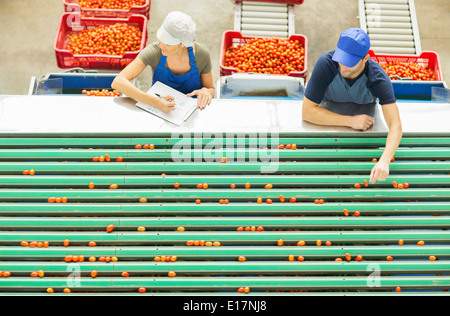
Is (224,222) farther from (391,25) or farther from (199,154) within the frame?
(391,25)

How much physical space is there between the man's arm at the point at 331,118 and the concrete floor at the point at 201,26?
11.6 ft

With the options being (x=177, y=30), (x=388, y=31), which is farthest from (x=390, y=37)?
(x=177, y=30)

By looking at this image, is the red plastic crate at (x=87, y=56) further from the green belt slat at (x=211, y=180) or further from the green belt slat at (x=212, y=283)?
the green belt slat at (x=212, y=283)

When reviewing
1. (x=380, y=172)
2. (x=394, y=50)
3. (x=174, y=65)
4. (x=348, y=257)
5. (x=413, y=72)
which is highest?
(x=394, y=50)

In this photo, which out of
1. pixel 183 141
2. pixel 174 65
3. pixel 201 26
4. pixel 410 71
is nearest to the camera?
pixel 183 141

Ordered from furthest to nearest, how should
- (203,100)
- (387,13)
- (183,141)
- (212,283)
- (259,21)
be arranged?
(387,13), (259,21), (203,100), (183,141), (212,283)

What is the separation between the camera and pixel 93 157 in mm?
2590

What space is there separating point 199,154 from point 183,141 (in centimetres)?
14

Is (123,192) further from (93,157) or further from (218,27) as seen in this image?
(218,27)

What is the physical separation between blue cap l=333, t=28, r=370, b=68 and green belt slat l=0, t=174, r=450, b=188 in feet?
2.24

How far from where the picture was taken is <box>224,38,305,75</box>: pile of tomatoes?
17.5 ft

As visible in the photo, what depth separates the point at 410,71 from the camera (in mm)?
5395

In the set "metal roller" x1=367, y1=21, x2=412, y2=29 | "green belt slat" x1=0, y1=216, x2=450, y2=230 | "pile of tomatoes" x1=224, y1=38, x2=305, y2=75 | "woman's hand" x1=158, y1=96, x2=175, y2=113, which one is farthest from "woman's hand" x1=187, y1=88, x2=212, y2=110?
"metal roller" x1=367, y1=21, x2=412, y2=29

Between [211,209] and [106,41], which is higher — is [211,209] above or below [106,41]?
below
